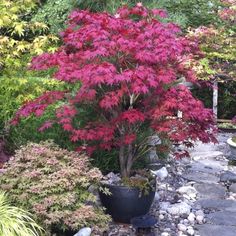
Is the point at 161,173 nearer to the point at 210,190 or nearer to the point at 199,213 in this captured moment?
the point at 210,190

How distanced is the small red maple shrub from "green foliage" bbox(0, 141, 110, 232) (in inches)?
12.9

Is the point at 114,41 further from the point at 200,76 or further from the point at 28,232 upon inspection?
the point at 200,76

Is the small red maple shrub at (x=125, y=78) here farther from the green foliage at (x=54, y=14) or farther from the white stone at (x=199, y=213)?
the green foliage at (x=54, y=14)

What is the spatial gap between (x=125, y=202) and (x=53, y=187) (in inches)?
31.8

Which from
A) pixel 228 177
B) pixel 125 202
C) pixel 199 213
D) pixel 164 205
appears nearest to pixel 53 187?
pixel 125 202

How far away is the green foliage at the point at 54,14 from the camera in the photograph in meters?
7.34

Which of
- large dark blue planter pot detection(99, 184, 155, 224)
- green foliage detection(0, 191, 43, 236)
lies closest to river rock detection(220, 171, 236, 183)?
large dark blue planter pot detection(99, 184, 155, 224)

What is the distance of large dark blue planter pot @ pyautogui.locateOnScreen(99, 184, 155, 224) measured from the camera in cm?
409

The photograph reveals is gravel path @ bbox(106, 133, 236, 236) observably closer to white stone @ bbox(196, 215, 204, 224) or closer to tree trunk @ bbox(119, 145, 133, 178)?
white stone @ bbox(196, 215, 204, 224)

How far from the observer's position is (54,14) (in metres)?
7.51

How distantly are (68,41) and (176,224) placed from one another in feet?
6.29

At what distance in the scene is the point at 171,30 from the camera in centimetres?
418

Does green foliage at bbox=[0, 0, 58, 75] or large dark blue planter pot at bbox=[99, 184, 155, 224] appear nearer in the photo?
large dark blue planter pot at bbox=[99, 184, 155, 224]

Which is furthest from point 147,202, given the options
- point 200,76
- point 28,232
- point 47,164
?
point 200,76
